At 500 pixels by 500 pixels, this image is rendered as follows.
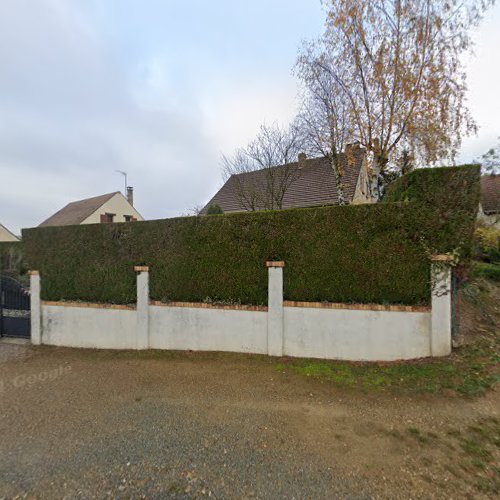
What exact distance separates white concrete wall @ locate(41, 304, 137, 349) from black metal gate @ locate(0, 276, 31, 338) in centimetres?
73

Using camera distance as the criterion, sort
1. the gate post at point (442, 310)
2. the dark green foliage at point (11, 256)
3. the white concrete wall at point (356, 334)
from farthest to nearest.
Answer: the dark green foliage at point (11, 256) → the white concrete wall at point (356, 334) → the gate post at point (442, 310)

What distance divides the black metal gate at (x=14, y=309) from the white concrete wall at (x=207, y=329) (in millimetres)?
3686

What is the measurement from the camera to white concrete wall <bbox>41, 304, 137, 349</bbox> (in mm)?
5496

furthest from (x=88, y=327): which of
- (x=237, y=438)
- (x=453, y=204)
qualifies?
(x=453, y=204)

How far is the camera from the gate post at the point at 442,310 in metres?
4.21

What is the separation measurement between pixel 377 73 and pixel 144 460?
10710 mm

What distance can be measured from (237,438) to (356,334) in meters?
2.72

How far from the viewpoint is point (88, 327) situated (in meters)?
5.73

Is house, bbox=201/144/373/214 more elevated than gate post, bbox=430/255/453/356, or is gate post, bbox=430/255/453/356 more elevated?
house, bbox=201/144/373/214

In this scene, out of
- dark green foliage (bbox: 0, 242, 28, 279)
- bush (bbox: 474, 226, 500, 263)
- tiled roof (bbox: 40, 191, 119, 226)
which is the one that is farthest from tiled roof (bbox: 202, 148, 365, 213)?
tiled roof (bbox: 40, 191, 119, 226)

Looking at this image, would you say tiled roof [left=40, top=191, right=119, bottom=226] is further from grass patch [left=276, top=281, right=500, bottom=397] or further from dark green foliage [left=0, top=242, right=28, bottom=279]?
grass patch [left=276, top=281, right=500, bottom=397]

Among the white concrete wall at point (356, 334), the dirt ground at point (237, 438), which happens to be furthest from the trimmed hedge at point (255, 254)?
the dirt ground at point (237, 438)

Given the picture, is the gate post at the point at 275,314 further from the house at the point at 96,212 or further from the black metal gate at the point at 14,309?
the house at the point at 96,212

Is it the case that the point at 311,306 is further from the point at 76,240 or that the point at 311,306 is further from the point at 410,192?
the point at 76,240
